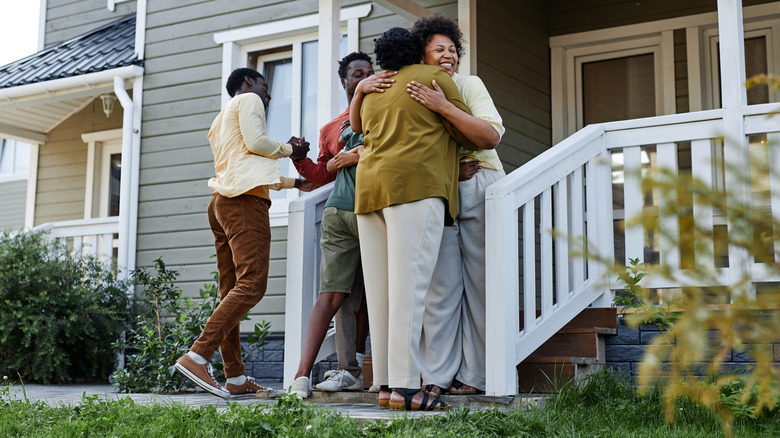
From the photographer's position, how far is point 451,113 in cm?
342

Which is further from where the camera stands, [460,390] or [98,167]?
[98,167]

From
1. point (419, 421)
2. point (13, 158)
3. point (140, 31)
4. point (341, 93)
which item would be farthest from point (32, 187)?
point (419, 421)

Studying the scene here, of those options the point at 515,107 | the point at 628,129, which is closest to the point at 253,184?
the point at 628,129

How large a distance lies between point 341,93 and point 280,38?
900mm

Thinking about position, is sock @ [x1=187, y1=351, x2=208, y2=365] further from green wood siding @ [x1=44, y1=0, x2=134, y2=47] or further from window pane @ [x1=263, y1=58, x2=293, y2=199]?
green wood siding @ [x1=44, y1=0, x2=134, y2=47]

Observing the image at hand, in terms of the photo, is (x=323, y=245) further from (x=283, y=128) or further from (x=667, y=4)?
(x=667, y=4)

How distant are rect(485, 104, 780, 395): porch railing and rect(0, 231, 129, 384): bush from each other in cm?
414

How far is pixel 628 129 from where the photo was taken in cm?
446

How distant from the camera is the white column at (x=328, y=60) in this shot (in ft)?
17.7

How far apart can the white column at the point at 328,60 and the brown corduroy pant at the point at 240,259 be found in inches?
44.3

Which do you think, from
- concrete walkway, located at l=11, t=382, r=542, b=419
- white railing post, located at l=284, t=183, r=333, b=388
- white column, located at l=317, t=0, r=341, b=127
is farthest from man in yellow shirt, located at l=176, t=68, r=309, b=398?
white column, located at l=317, t=0, r=341, b=127

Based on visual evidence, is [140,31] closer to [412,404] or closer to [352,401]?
[352,401]

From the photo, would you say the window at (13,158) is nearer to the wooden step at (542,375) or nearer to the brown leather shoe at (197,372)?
the brown leather shoe at (197,372)

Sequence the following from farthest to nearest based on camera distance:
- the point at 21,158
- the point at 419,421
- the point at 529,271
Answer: the point at 21,158
the point at 529,271
the point at 419,421
